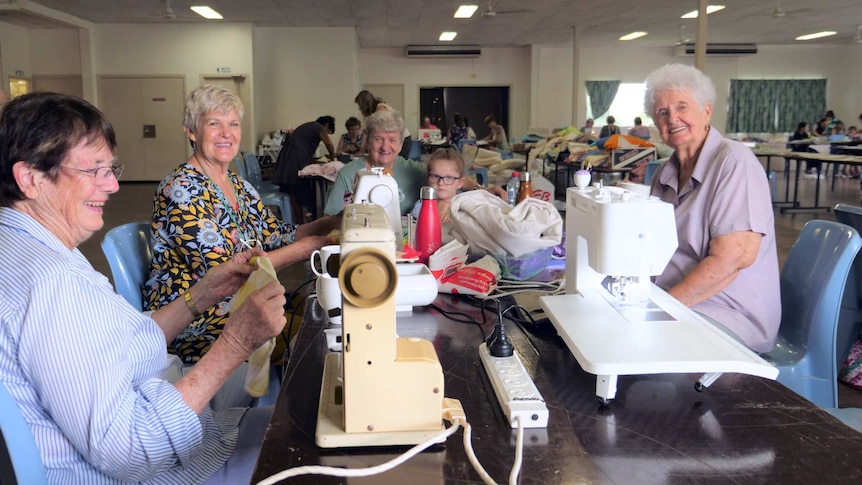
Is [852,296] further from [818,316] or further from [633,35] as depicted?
[633,35]

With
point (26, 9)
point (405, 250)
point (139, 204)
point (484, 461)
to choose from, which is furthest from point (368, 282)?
point (26, 9)

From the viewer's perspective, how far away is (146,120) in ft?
37.4

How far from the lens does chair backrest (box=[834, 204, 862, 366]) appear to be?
2.48 metres

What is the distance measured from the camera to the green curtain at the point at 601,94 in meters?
15.5

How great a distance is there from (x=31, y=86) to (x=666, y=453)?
12788 millimetres

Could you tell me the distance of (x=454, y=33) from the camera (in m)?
12.5

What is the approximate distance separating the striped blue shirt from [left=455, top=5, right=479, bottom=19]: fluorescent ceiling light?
9286 mm

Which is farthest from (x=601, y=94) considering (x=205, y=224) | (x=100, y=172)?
(x=100, y=172)

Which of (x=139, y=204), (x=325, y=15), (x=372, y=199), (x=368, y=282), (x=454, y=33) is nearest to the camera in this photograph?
(x=368, y=282)

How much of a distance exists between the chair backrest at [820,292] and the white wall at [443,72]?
1329cm

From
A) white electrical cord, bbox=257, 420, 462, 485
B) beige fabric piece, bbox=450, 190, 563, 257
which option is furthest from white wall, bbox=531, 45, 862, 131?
white electrical cord, bbox=257, 420, 462, 485

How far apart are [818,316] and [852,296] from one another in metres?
0.89

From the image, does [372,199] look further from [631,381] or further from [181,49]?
[181,49]

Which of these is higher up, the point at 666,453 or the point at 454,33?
the point at 454,33
